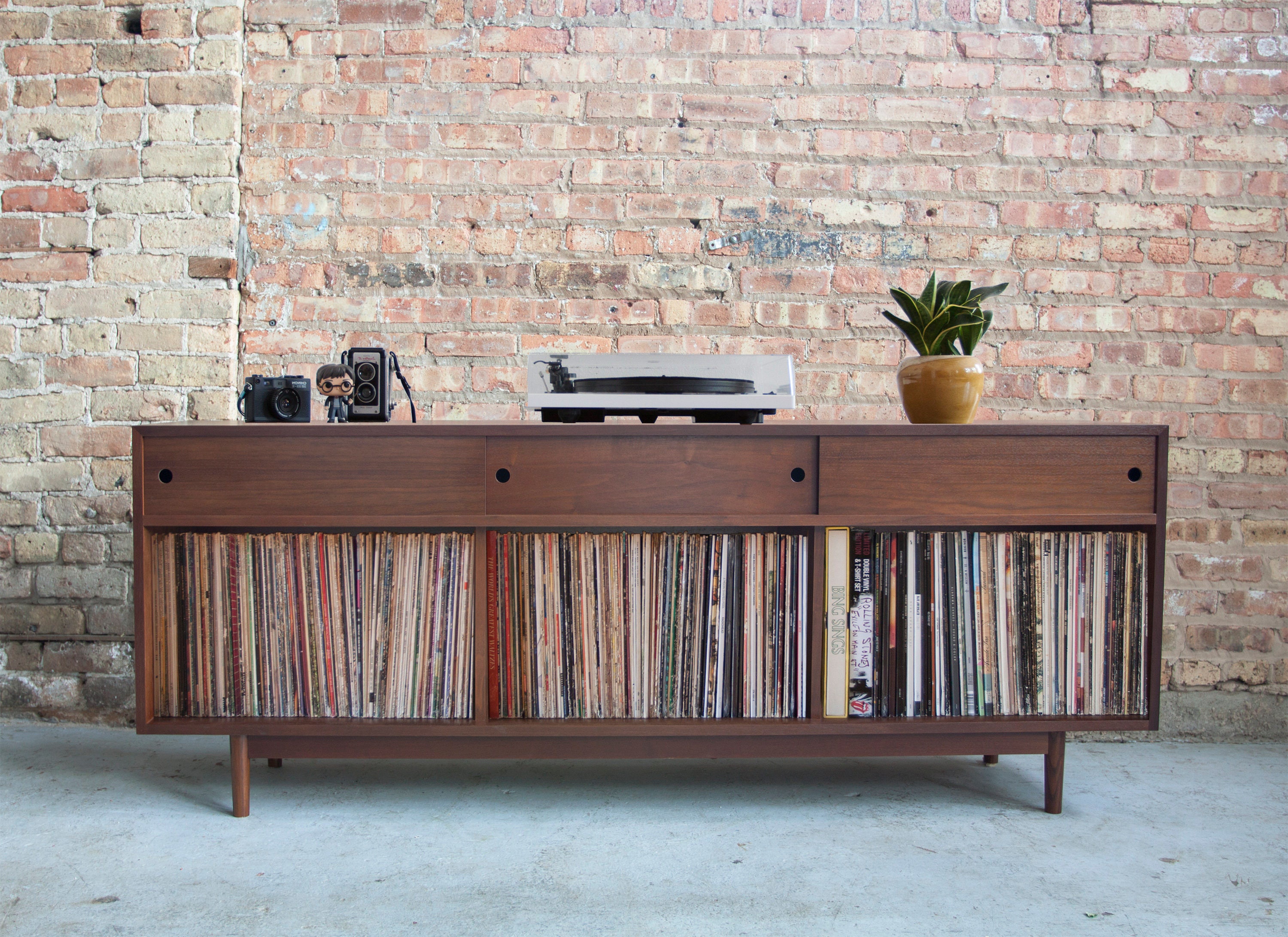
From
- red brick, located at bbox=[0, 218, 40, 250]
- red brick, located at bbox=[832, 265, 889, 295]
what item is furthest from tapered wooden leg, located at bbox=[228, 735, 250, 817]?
red brick, located at bbox=[832, 265, 889, 295]

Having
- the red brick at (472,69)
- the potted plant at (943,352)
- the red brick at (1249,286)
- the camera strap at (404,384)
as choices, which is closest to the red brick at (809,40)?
the red brick at (472,69)

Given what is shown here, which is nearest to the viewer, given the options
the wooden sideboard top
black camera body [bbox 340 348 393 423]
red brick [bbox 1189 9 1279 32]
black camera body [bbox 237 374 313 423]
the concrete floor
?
the concrete floor

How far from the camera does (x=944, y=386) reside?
1.63 meters

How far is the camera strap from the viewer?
1865 mm

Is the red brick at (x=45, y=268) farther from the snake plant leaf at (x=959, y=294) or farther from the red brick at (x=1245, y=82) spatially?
the red brick at (x=1245, y=82)

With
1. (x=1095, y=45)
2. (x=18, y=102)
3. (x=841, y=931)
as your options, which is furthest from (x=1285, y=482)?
(x=18, y=102)

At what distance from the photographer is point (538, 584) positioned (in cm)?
158

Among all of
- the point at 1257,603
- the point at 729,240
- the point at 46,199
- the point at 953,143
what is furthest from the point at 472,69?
the point at 1257,603

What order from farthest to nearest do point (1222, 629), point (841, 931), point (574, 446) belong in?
point (1222, 629) < point (574, 446) < point (841, 931)

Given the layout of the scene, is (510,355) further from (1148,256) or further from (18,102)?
(1148,256)

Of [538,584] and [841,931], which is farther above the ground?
[538,584]

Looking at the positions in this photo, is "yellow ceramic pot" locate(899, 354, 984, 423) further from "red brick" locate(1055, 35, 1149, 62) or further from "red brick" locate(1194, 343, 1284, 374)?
"red brick" locate(1055, 35, 1149, 62)

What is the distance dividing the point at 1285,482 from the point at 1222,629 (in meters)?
0.39

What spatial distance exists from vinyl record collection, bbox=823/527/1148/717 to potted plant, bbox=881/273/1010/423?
26 cm
